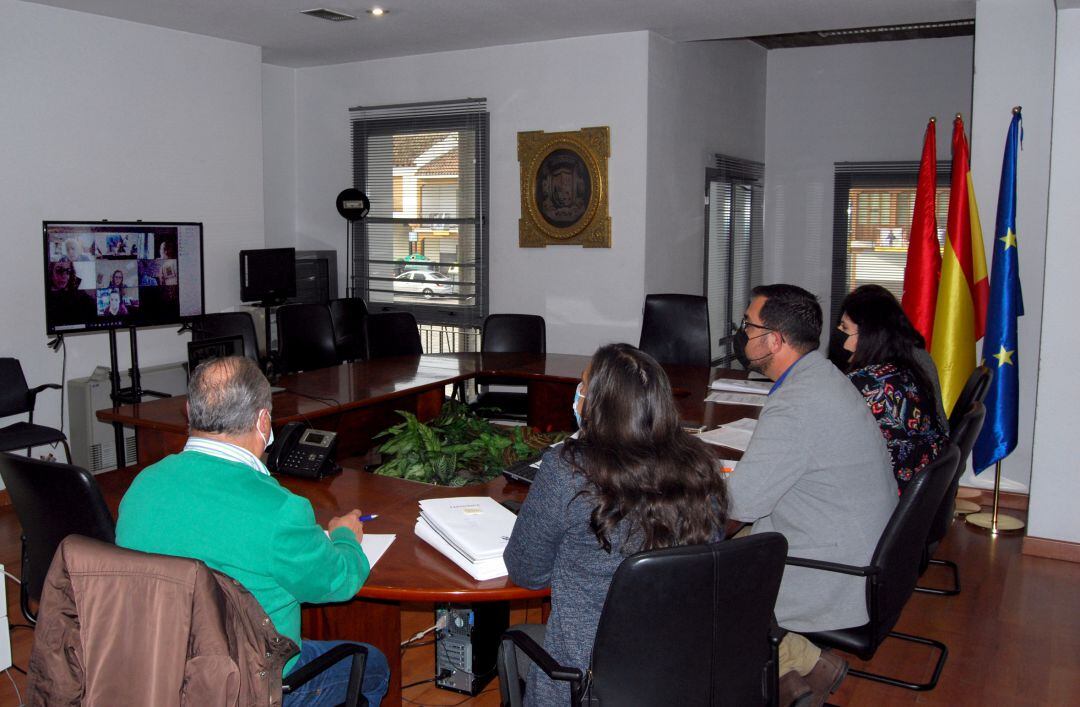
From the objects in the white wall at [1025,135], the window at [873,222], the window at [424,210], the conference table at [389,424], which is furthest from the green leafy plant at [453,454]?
the window at [873,222]

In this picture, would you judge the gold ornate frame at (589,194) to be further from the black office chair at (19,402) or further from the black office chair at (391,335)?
the black office chair at (19,402)

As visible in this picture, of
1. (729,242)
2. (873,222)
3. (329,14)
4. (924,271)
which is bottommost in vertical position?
(924,271)

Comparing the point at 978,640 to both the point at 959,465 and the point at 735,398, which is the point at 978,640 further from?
the point at 735,398

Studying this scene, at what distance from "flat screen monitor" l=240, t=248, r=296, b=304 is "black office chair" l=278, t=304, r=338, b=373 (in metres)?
0.80

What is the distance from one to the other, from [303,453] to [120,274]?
2.84m

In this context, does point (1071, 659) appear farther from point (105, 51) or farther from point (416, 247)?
point (105, 51)

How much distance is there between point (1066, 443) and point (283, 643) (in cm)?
396

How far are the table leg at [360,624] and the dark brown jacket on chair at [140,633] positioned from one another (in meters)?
1.12

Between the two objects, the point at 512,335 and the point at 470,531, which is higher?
the point at 512,335

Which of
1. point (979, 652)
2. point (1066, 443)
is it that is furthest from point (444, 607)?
point (1066, 443)

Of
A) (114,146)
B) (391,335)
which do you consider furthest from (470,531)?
(114,146)

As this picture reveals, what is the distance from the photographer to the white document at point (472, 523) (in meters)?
2.26

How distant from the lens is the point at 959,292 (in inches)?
194

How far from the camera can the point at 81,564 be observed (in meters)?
1.61
